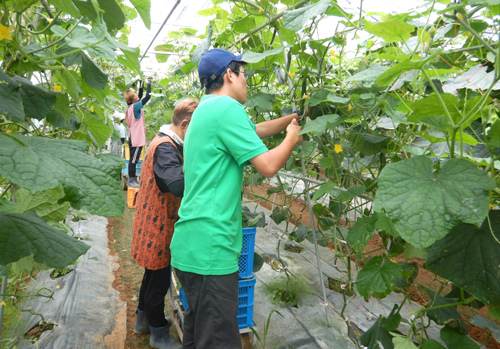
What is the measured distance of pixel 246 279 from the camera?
215 cm

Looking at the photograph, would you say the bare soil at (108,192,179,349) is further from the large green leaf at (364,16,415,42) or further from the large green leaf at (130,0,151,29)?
the large green leaf at (364,16,415,42)

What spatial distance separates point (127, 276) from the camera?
3.50 meters

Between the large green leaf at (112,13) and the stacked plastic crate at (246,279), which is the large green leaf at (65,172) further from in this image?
the stacked plastic crate at (246,279)

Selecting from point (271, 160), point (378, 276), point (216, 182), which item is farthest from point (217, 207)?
point (378, 276)

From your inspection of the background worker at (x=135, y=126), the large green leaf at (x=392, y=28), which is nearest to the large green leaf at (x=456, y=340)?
the large green leaf at (x=392, y=28)

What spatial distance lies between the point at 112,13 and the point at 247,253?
1526mm

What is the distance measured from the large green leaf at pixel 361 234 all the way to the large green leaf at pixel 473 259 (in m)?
0.43

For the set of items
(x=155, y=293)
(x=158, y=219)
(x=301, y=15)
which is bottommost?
(x=155, y=293)

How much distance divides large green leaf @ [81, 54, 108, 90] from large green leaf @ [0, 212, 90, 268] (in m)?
0.58

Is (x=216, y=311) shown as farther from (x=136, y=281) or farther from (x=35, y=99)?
(x=136, y=281)

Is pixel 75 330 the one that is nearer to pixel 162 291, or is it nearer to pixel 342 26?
pixel 162 291

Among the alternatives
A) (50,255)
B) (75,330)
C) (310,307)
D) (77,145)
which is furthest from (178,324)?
(77,145)

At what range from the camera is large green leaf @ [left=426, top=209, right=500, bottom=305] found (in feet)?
2.83

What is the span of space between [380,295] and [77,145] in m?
1.42
